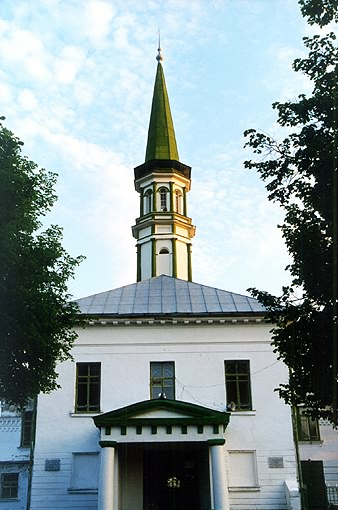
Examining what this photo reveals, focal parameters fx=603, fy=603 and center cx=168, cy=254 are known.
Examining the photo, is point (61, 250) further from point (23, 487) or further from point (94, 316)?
point (23, 487)

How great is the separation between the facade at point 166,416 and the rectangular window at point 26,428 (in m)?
0.18

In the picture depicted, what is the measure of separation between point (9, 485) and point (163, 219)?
16769 mm

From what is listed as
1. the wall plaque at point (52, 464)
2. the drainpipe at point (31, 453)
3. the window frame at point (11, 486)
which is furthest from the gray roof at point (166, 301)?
the window frame at point (11, 486)

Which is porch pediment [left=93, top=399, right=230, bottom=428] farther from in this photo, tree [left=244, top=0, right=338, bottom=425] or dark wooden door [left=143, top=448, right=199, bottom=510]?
tree [left=244, top=0, right=338, bottom=425]

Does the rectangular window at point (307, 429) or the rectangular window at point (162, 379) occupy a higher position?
the rectangular window at point (162, 379)

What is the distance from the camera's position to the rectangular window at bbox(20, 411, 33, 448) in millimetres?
22141

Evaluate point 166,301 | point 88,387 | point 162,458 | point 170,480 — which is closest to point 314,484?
point 170,480

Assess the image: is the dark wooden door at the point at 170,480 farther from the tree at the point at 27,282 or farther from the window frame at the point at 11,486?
the tree at the point at 27,282

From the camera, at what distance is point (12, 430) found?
22375mm

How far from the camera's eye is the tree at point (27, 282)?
12695 mm

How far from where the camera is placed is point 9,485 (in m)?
21.6

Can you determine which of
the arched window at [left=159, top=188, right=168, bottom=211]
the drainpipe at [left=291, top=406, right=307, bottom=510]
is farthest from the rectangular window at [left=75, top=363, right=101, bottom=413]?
the arched window at [left=159, top=188, right=168, bottom=211]

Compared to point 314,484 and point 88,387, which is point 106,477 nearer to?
point 88,387

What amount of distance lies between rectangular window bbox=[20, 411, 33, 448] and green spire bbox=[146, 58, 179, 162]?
1899cm
